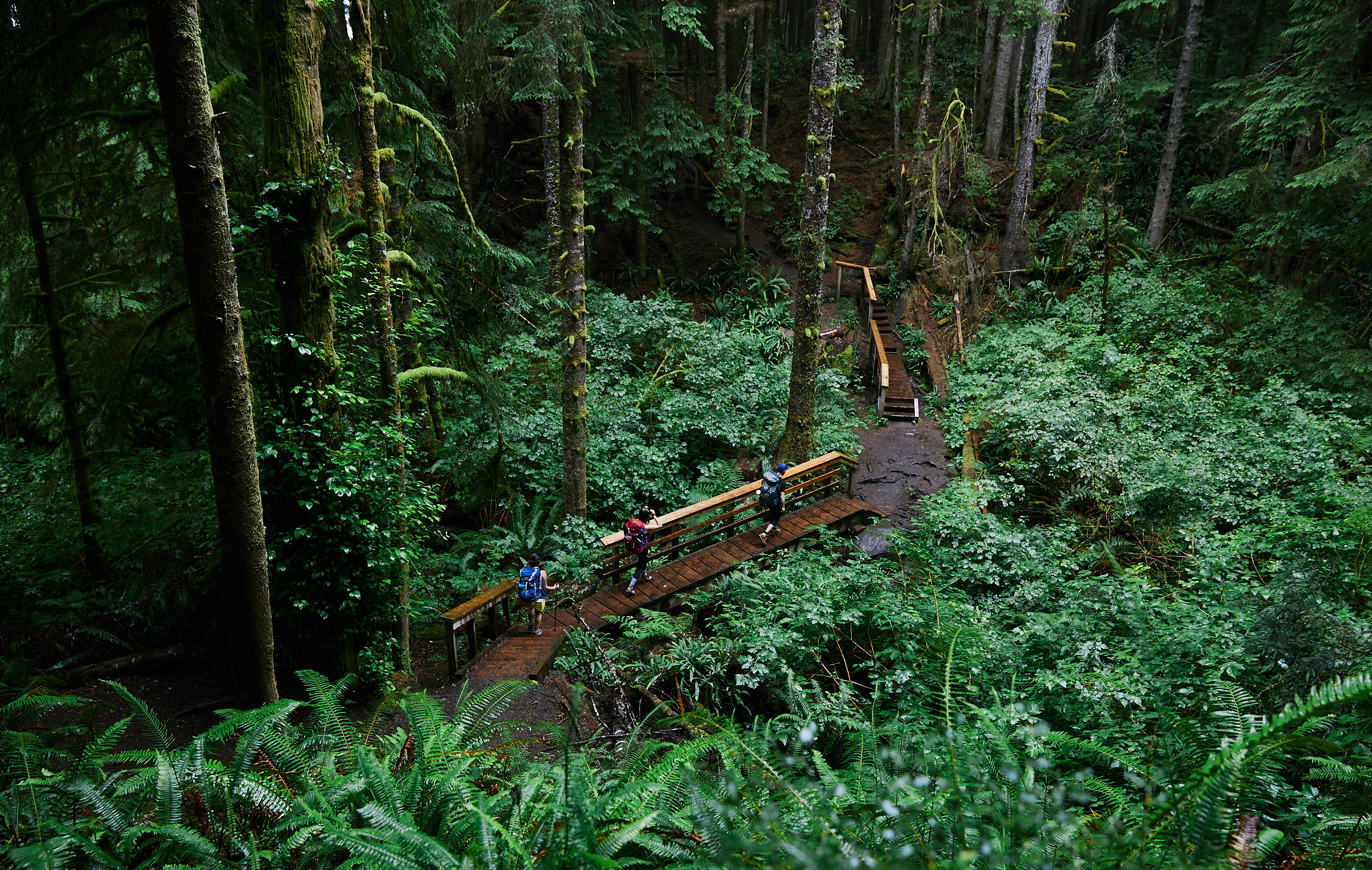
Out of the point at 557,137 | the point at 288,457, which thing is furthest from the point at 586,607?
the point at 557,137

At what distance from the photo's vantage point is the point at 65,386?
880 cm

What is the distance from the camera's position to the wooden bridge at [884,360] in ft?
53.9

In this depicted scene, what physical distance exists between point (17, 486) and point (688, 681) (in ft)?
44.2

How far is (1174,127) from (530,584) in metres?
20.7

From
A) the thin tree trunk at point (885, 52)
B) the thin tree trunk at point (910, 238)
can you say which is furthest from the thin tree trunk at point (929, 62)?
the thin tree trunk at point (885, 52)

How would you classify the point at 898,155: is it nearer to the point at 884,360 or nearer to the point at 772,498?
the point at 884,360

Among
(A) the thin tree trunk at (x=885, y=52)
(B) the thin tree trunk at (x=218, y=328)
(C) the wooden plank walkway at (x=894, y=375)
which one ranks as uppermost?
(A) the thin tree trunk at (x=885, y=52)

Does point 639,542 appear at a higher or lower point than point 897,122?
lower

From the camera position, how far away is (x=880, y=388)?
16266 millimetres

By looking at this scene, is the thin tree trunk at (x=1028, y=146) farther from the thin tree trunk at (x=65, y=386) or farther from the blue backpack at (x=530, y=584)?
the thin tree trunk at (x=65, y=386)

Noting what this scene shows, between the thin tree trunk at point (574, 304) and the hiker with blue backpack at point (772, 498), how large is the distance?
3.04 m

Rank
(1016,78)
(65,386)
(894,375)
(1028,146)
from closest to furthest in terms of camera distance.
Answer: (65,386)
(894,375)
(1028,146)
(1016,78)

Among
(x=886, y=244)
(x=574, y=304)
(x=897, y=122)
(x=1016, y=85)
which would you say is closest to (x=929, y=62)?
(x=897, y=122)

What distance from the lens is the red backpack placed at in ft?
31.7
